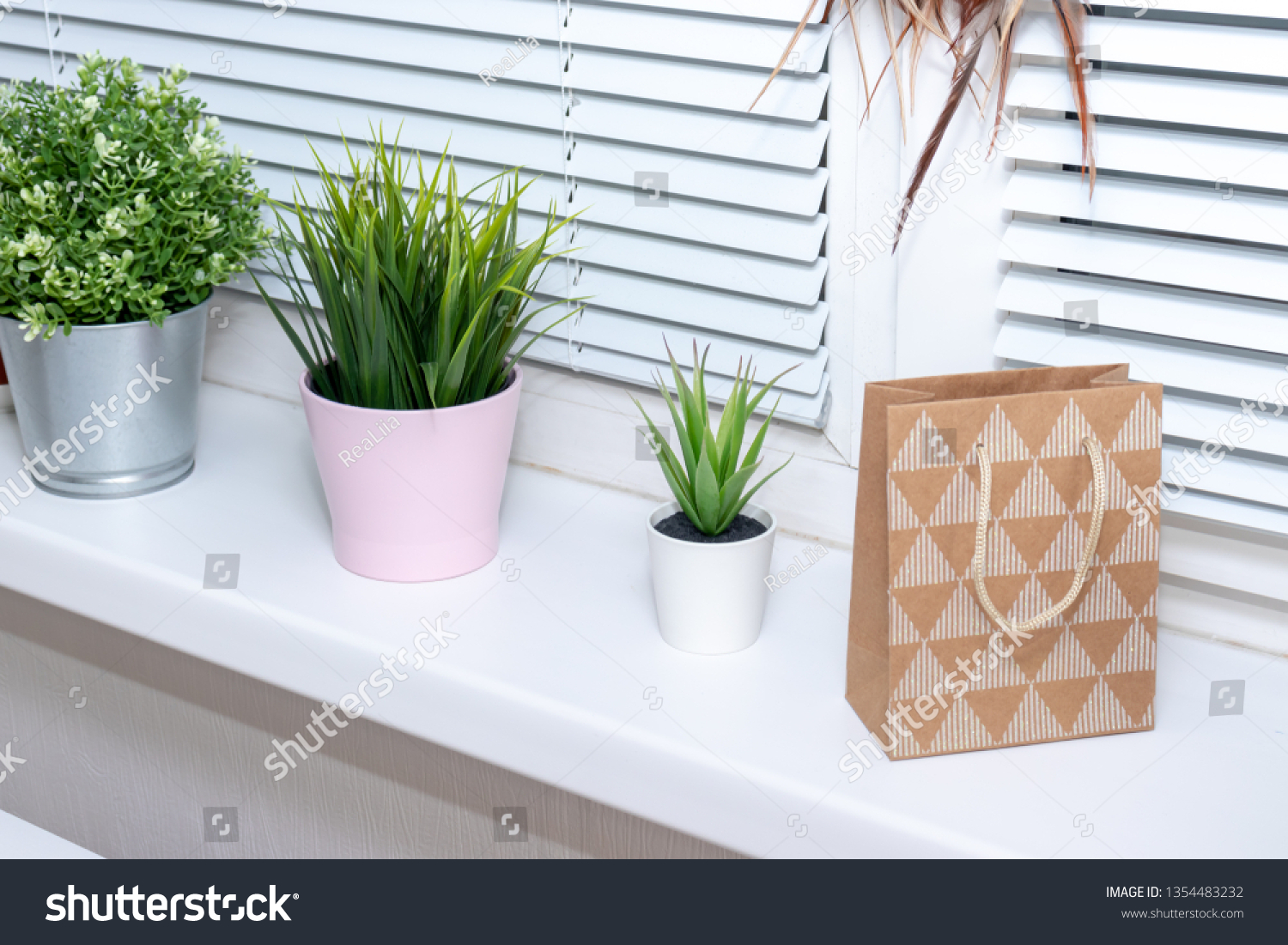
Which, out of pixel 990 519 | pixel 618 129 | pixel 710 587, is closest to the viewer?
pixel 990 519

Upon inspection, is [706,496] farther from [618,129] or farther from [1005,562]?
[618,129]

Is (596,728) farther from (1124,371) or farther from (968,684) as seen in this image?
(1124,371)

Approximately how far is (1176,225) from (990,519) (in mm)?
206

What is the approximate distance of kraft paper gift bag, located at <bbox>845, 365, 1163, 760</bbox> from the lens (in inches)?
24.7

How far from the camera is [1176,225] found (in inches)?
26.4

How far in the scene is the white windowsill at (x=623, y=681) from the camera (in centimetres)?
64

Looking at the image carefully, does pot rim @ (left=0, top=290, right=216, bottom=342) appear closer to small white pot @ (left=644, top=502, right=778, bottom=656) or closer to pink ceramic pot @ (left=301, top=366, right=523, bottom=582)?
pink ceramic pot @ (left=301, top=366, right=523, bottom=582)

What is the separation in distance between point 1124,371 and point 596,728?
38 centimetres

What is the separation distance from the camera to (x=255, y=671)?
83cm

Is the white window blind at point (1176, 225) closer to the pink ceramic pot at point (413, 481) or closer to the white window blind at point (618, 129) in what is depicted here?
the white window blind at point (618, 129)

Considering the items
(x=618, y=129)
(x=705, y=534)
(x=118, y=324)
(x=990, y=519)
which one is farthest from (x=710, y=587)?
(x=118, y=324)

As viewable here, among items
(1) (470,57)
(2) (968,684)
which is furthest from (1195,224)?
(1) (470,57)

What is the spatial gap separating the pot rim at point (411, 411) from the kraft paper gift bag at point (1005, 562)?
277 mm

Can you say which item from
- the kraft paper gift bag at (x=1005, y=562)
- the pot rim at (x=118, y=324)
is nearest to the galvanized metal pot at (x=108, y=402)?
the pot rim at (x=118, y=324)
